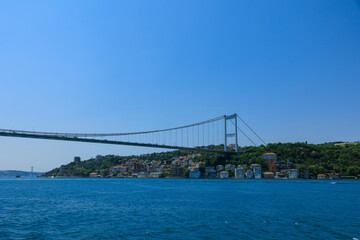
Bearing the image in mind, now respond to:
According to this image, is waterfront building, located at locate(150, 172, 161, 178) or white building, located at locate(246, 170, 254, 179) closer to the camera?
white building, located at locate(246, 170, 254, 179)

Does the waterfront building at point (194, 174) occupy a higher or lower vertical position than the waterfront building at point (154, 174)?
higher

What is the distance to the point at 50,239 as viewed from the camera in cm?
1052

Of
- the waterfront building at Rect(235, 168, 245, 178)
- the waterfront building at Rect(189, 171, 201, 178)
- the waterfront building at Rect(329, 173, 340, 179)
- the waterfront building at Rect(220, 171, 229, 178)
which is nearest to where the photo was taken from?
the waterfront building at Rect(329, 173, 340, 179)

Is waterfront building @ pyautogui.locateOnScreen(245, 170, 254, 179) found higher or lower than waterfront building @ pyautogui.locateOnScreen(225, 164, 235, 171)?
lower

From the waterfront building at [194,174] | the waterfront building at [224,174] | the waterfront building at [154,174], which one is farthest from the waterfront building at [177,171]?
the waterfront building at [224,174]

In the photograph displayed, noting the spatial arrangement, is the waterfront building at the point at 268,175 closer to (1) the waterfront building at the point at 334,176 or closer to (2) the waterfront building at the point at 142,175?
(1) the waterfront building at the point at 334,176

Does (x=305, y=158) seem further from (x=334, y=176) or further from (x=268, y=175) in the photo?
(x=268, y=175)

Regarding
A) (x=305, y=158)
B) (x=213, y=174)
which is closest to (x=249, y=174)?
(x=213, y=174)

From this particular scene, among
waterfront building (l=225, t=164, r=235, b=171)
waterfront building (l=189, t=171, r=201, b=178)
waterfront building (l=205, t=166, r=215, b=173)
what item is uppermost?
waterfront building (l=225, t=164, r=235, b=171)

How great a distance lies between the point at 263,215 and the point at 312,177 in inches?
3062

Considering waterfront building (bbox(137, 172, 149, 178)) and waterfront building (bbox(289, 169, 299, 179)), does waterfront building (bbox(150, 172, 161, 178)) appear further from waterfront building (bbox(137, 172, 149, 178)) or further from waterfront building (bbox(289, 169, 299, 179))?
waterfront building (bbox(289, 169, 299, 179))

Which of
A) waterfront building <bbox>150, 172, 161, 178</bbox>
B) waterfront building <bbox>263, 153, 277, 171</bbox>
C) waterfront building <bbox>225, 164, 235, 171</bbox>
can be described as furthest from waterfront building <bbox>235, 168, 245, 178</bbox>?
waterfront building <bbox>150, 172, 161, 178</bbox>

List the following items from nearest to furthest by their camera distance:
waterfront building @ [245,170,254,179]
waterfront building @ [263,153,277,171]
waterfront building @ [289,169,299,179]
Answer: waterfront building @ [289,169,299,179], waterfront building @ [245,170,254,179], waterfront building @ [263,153,277,171]

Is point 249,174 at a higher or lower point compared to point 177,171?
higher
